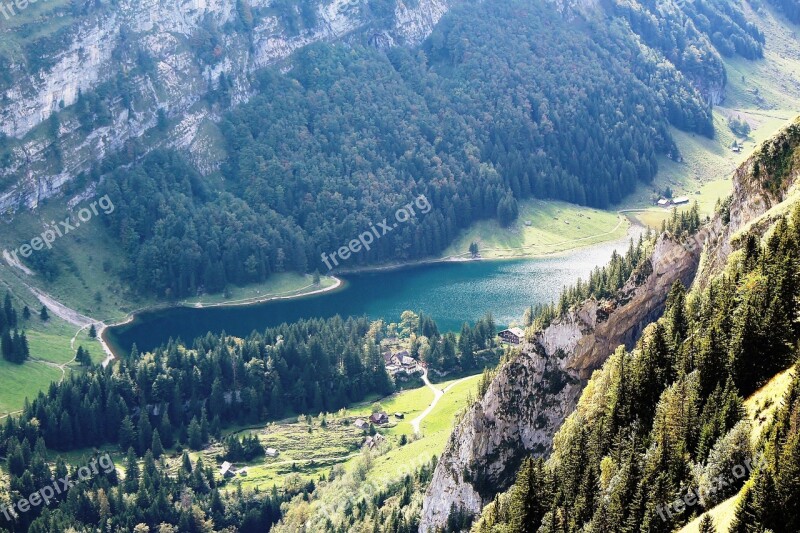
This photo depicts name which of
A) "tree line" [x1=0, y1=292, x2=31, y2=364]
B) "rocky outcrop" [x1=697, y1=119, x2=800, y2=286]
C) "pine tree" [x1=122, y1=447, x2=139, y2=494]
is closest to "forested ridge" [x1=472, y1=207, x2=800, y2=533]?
"rocky outcrop" [x1=697, y1=119, x2=800, y2=286]

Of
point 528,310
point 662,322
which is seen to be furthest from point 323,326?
point 662,322

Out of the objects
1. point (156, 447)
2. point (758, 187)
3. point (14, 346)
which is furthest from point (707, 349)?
point (14, 346)

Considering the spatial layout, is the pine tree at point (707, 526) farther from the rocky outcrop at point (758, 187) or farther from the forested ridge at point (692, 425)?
the rocky outcrop at point (758, 187)

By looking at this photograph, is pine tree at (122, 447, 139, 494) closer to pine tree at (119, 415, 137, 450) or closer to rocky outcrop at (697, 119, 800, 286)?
pine tree at (119, 415, 137, 450)

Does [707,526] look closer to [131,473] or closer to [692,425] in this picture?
[692,425]

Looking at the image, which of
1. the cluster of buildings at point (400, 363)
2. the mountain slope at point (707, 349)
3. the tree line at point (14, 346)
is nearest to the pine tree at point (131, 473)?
the tree line at point (14, 346)

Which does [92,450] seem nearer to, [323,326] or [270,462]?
[270,462]
